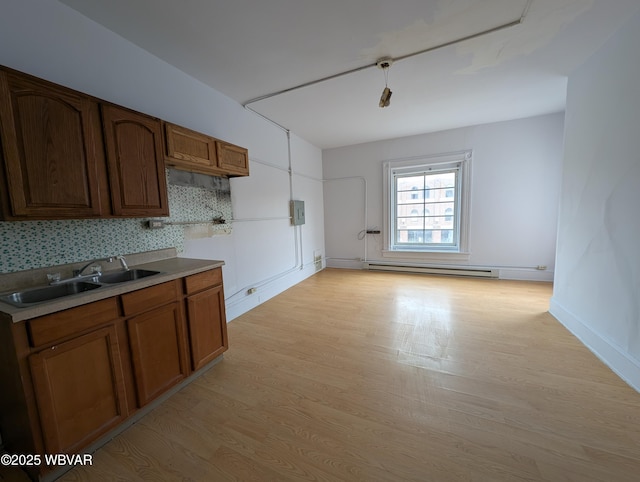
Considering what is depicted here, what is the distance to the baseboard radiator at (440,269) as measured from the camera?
4.45 m

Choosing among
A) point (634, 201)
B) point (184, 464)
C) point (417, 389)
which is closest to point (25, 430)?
point (184, 464)

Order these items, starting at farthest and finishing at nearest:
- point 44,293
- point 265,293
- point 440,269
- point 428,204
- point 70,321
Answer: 1. point 428,204
2. point 440,269
3. point 265,293
4. point 44,293
5. point 70,321

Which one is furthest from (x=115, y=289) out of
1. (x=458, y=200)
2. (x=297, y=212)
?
(x=458, y=200)

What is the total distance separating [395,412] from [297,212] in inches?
132

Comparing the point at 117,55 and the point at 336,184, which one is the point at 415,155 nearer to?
the point at 336,184

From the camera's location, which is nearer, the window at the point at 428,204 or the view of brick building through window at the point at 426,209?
the window at the point at 428,204

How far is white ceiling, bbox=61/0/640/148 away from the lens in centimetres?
174

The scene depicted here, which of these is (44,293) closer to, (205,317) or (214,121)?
(205,317)

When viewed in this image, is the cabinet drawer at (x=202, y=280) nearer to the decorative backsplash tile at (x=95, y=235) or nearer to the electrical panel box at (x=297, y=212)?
the decorative backsplash tile at (x=95, y=235)

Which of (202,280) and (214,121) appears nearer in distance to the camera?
(202,280)

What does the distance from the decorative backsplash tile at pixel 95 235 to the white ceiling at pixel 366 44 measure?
4.08 feet

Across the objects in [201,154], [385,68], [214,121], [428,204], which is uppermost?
[385,68]

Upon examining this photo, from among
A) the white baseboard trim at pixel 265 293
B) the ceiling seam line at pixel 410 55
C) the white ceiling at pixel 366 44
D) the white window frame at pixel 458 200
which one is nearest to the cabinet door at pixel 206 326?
the white baseboard trim at pixel 265 293

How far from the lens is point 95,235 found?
1811mm
